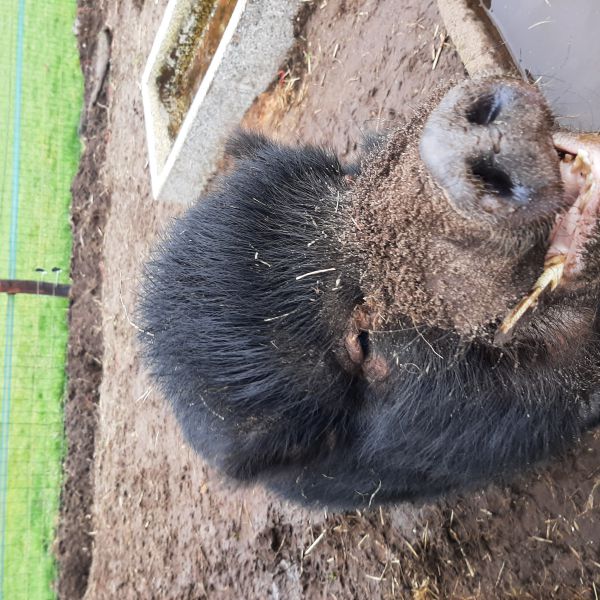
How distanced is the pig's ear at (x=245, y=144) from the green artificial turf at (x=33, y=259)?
2.55m

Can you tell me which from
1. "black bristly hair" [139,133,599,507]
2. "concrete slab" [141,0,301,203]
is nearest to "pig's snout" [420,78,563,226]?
"black bristly hair" [139,133,599,507]

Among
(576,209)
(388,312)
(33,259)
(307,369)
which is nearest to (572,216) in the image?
(576,209)

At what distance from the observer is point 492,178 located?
99 cm

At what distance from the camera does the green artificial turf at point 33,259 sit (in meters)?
3.87

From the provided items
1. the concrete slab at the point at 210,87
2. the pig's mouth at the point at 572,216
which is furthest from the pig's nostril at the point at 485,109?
the concrete slab at the point at 210,87

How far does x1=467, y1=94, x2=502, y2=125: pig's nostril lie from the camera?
3.40 feet

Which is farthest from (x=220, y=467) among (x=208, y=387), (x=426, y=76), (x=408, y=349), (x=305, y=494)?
(x=426, y=76)

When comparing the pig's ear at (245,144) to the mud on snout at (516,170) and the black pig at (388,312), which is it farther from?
the mud on snout at (516,170)

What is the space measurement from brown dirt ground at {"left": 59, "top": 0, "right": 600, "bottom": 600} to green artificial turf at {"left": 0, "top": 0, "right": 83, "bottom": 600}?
0.55 feet

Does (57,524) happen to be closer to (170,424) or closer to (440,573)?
(170,424)

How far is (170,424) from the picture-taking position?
3.38 meters

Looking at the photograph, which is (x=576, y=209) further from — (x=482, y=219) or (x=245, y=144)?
(x=245, y=144)

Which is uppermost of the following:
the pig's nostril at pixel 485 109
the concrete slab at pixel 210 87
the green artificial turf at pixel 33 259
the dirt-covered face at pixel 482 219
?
the pig's nostril at pixel 485 109

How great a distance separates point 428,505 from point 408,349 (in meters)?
1.21
